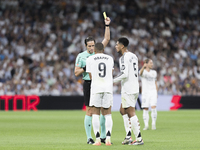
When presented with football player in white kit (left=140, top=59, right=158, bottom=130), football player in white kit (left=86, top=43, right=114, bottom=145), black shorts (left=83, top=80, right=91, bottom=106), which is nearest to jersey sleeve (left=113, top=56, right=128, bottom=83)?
football player in white kit (left=86, top=43, right=114, bottom=145)

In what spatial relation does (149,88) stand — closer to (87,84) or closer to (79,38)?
(87,84)

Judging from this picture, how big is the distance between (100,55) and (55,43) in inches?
827

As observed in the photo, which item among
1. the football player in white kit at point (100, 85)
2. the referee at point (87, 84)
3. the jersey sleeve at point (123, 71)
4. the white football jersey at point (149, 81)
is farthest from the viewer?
the white football jersey at point (149, 81)

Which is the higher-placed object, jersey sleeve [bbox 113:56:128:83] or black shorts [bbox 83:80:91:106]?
jersey sleeve [bbox 113:56:128:83]

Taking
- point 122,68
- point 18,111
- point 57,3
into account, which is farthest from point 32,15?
point 122,68

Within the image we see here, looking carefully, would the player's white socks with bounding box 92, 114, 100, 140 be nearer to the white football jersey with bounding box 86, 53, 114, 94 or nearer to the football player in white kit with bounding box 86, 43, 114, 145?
the football player in white kit with bounding box 86, 43, 114, 145

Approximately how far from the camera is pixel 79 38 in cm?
3022

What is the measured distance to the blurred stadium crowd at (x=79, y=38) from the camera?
90.4ft

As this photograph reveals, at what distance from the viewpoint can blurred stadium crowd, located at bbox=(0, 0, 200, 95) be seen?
90.4ft

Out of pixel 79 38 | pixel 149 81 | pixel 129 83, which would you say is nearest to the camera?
pixel 129 83

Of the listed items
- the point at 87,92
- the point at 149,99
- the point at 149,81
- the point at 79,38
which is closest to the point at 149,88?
the point at 149,81

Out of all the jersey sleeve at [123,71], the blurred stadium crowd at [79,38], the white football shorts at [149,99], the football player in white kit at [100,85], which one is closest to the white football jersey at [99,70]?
the football player in white kit at [100,85]

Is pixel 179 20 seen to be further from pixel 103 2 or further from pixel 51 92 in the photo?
pixel 51 92

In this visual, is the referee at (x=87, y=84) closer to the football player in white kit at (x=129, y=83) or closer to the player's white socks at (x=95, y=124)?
the player's white socks at (x=95, y=124)
